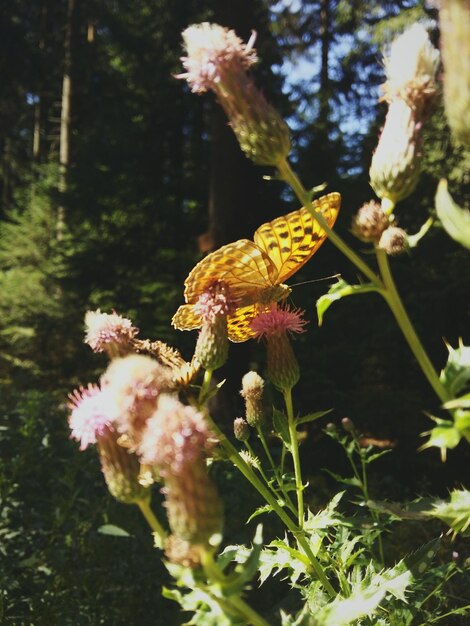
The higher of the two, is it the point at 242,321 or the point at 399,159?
the point at 399,159

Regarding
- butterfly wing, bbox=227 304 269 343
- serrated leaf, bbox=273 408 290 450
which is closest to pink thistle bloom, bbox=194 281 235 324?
butterfly wing, bbox=227 304 269 343

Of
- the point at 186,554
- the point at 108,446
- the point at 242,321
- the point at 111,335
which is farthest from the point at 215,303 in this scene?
the point at 186,554

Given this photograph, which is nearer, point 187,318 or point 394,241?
point 394,241

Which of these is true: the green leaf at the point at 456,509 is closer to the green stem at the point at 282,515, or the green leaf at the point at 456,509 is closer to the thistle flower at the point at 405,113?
the green stem at the point at 282,515

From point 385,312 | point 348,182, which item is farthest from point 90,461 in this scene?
point 348,182

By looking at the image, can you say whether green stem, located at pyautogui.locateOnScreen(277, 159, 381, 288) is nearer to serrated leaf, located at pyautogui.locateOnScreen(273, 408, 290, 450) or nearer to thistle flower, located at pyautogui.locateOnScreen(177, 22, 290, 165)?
thistle flower, located at pyautogui.locateOnScreen(177, 22, 290, 165)

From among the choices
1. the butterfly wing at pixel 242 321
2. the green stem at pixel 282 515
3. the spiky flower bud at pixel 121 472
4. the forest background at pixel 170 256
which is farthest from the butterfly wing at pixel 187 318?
the forest background at pixel 170 256

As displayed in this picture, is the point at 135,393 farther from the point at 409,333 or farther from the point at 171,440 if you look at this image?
the point at 409,333
